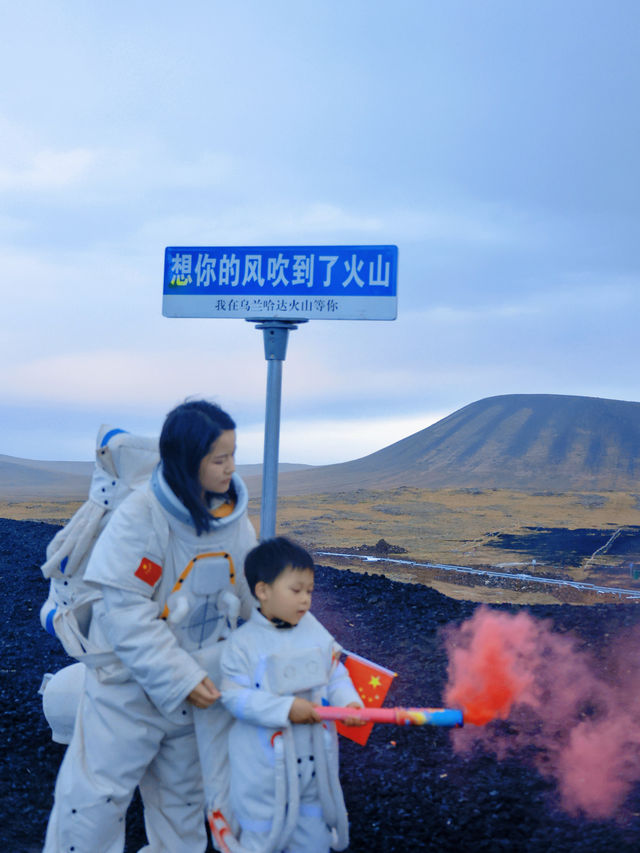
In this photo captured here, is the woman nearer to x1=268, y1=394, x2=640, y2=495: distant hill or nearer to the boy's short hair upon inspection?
the boy's short hair

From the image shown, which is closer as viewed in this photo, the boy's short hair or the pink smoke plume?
the boy's short hair

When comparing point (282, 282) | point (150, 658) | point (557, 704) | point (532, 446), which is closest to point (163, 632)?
point (150, 658)

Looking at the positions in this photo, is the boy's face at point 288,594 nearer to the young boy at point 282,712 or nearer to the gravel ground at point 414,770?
the young boy at point 282,712

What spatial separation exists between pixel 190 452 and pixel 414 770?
7.12ft

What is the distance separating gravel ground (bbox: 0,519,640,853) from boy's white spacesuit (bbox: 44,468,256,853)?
2.86ft

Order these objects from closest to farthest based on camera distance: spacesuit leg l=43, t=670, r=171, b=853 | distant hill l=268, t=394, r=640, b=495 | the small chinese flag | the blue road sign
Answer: spacesuit leg l=43, t=670, r=171, b=853 → the small chinese flag → the blue road sign → distant hill l=268, t=394, r=640, b=495

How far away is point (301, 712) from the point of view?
252 cm

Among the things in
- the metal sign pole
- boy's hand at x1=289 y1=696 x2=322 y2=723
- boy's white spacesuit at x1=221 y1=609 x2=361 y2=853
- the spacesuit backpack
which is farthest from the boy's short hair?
the metal sign pole

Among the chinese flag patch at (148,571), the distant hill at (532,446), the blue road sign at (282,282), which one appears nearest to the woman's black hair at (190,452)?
the chinese flag patch at (148,571)

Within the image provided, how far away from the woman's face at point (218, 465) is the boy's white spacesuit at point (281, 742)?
47 centimetres

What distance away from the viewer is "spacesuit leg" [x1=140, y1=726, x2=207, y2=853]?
9.65 feet

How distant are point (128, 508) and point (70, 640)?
0.64 m

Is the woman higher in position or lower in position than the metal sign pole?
lower

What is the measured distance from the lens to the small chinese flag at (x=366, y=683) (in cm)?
292
